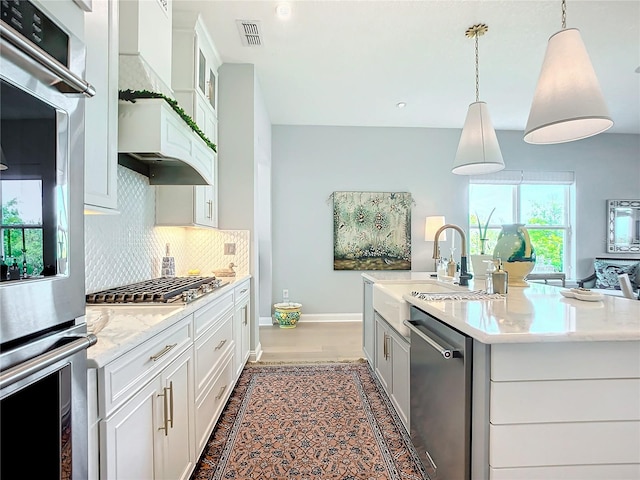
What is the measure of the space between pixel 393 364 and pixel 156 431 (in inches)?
56.9

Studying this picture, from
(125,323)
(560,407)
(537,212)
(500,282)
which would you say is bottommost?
(560,407)

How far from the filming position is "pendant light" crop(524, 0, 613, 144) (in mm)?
1596

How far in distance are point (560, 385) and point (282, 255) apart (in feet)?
14.2

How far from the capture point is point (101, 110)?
1401 millimetres

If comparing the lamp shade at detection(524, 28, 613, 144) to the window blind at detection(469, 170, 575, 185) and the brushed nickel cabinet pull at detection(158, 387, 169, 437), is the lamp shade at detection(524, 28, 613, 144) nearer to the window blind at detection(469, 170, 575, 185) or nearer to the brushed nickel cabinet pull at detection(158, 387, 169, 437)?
the brushed nickel cabinet pull at detection(158, 387, 169, 437)

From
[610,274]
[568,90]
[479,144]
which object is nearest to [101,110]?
[568,90]

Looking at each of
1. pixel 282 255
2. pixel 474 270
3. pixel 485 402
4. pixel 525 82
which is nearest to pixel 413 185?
pixel 525 82

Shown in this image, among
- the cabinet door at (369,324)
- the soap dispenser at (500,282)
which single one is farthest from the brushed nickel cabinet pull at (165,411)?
the cabinet door at (369,324)

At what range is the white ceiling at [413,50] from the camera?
2.60 meters

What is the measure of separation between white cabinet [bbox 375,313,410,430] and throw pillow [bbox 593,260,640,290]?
4.47 meters

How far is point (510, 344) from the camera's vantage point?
1.08m

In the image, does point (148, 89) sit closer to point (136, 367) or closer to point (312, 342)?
point (136, 367)

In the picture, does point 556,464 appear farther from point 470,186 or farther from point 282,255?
point 470,186

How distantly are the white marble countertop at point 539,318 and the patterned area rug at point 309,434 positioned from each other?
923 millimetres
